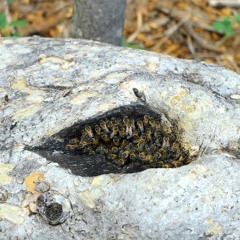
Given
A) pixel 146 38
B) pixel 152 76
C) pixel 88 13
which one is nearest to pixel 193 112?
pixel 152 76

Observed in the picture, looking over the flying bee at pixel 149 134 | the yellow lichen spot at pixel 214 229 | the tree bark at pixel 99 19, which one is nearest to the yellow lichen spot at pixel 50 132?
the flying bee at pixel 149 134

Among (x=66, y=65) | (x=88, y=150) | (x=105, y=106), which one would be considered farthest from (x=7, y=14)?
(x=88, y=150)

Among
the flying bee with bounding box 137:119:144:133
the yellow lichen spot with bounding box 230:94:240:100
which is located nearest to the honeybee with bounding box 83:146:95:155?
the flying bee with bounding box 137:119:144:133

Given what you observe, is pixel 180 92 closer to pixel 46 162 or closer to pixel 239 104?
pixel 239 104

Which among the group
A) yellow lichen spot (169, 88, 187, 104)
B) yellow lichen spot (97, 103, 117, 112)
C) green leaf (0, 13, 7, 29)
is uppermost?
yellow lichen spot (169, 88, 187, 104)

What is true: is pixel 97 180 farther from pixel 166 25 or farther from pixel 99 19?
pixel 166 25

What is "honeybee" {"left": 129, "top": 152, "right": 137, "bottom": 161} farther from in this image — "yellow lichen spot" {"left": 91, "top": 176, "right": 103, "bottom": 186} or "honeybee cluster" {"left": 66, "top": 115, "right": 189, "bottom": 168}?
"yellow lichen spot" {"left": 91, "top": 176, "right": 103, "bottom": 186}
